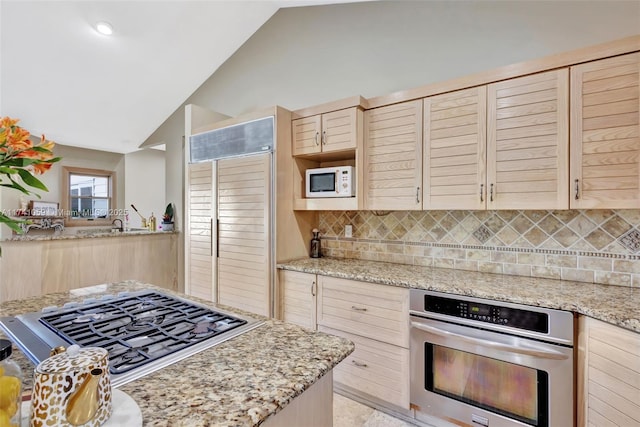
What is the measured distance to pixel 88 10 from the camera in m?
2.85

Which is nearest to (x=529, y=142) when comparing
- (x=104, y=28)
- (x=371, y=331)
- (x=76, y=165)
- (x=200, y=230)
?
(x=371, y=331)

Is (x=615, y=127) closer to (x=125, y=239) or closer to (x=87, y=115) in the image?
(x=125, y=239)

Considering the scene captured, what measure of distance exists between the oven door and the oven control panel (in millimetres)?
65

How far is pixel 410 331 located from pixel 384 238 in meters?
0.87

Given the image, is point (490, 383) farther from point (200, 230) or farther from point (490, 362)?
point (200, 230)

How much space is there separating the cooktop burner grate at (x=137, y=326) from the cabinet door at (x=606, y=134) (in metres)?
1.86

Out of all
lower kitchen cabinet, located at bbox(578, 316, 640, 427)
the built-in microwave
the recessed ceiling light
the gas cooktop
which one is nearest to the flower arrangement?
the gas cooktop

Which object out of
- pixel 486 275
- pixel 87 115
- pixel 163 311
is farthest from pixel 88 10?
pixel 486 275

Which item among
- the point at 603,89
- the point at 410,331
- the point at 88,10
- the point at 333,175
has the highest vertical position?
the point at 88,10

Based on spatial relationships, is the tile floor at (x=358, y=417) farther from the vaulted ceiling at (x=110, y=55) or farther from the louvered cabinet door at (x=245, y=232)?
the vaulted ceiling at (x=110, y=55)

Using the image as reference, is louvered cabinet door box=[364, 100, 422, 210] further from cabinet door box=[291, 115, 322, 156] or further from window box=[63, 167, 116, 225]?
window box=[63, 167, 116, 225]

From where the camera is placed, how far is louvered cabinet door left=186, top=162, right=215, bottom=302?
9.55 feet

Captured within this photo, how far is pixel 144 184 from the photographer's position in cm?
581

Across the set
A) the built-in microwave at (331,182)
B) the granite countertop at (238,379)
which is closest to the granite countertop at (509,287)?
the built-in microwave at (331,182)
